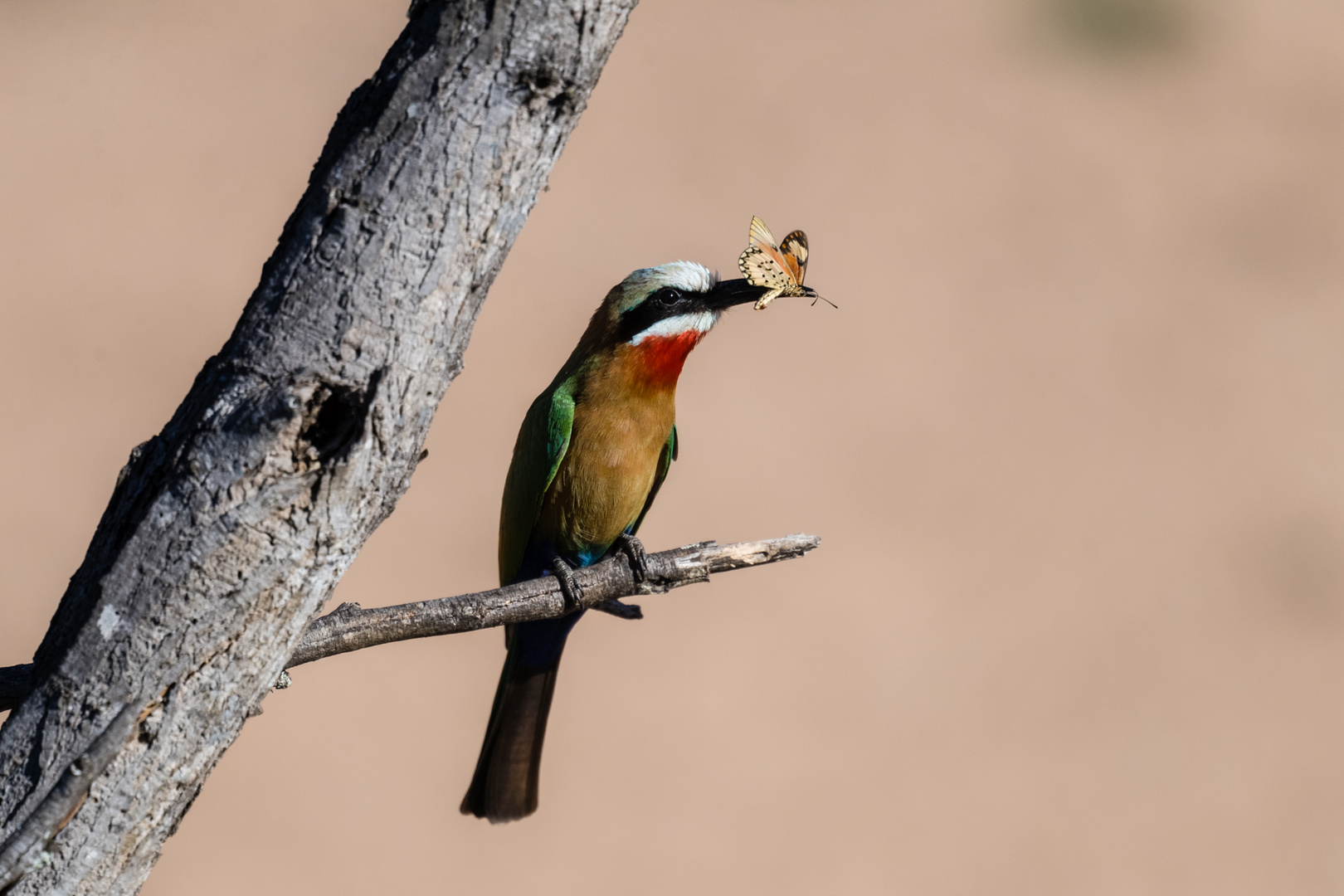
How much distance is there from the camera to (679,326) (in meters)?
3.19

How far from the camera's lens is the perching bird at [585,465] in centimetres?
320

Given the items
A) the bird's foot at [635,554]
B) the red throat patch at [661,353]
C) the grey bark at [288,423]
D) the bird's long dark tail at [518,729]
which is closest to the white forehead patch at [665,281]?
the red throat patch at [661,353]

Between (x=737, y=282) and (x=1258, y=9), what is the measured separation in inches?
675

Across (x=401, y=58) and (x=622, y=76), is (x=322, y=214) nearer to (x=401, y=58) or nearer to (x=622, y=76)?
(x=401, y=58)

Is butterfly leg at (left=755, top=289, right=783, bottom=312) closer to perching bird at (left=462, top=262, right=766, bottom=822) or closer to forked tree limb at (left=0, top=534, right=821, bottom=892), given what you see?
perching bird at (left=462, top=262, right=766, bottom=822)

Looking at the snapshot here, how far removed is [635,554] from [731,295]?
2.69 feet

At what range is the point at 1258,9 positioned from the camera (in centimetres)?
1648

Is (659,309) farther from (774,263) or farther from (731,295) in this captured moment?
(774,263)

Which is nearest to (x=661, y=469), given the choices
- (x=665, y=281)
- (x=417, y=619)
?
(x=665, y=281)

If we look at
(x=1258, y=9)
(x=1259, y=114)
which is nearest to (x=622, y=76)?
(x=1259, y=114)

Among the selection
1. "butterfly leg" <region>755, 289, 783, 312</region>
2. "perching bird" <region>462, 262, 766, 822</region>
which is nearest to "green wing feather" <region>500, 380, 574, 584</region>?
"perching bird" <region>462, 262, 766, 822</region>

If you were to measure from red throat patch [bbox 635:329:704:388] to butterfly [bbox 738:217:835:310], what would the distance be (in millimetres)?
466

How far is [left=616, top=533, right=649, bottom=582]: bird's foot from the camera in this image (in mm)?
2590

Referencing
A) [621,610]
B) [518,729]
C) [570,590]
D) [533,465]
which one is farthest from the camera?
[518,729]
